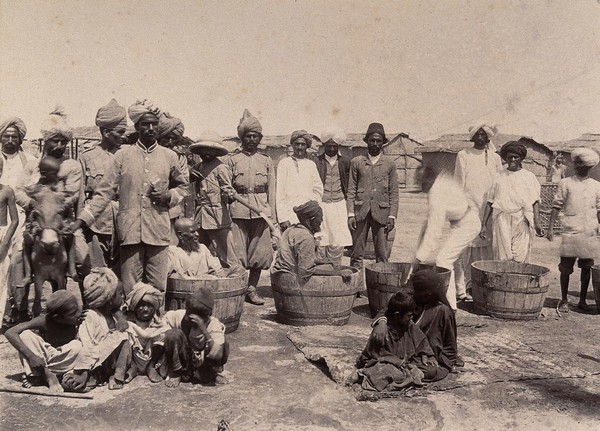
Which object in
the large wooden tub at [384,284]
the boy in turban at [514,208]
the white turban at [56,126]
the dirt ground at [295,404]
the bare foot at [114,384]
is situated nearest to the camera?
the dirt ground at [295,404]

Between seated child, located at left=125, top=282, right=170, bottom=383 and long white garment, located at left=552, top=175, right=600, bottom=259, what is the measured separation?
511 cm

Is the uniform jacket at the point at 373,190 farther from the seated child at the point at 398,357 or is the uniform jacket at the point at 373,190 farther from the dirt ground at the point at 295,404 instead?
the seated child at the point at 398,357

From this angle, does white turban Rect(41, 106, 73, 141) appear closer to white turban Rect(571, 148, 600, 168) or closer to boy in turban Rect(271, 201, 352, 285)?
boy in turban Rect(271, 201, 352, 285)

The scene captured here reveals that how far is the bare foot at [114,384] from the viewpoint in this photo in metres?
4.68

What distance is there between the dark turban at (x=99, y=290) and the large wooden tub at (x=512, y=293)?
4.21 metres

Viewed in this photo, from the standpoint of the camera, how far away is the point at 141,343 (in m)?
4.97

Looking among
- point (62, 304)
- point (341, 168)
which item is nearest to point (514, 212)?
point (341, 168)

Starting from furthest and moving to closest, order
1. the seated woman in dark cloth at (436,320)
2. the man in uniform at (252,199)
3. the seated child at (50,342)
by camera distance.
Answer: the man in uniform at (252,199)
the seated woman in dark cloth at (436,320)
the seated child at (50,342)

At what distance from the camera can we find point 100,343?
4.68 metres

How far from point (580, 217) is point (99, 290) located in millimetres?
5763

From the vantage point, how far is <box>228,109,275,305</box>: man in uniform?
7.48m

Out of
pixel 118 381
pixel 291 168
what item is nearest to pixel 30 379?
pixel 118 381

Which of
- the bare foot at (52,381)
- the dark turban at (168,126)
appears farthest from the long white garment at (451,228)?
the bare foot at (52,381)

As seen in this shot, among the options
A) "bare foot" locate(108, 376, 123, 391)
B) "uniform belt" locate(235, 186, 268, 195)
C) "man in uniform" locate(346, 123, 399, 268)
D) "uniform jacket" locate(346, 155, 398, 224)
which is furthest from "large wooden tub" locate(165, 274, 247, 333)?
"uniform jacket" locate(346, 155, 398, 224)
